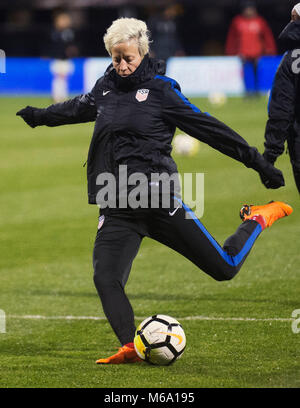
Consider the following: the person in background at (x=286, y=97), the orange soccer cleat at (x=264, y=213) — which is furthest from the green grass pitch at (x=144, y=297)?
the person in background at (x=286, y=97)

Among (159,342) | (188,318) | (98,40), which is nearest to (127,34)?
(159,342)

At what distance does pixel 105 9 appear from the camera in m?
36.5

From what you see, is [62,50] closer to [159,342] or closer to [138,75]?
[138,75]

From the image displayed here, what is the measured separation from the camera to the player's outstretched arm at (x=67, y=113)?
6059 mm

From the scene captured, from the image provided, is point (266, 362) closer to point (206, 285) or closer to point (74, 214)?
point (206, 285)

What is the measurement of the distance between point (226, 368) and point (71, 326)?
5.89 ft

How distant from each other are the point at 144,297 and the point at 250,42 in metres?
20.1

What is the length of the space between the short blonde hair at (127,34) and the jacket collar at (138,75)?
93 millimetres

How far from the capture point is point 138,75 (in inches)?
226

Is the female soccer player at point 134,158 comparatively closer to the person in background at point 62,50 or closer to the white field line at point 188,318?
the white field line at point 188,318

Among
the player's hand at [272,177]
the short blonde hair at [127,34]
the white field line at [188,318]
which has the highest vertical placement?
the short blonde hair at [127,34]

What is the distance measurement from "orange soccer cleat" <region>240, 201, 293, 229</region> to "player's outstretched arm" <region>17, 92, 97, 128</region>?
1.32 metres

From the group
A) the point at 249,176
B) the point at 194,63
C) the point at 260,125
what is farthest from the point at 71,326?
the point at 194,63

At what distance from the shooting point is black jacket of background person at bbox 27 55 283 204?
5.74 m
